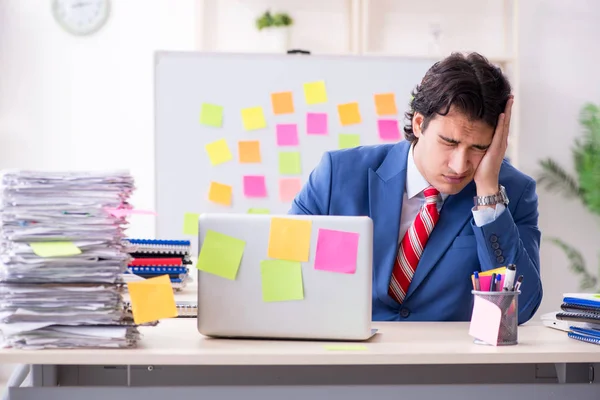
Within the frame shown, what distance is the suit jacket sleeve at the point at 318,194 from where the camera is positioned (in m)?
1.96

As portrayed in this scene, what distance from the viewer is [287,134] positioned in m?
3.50

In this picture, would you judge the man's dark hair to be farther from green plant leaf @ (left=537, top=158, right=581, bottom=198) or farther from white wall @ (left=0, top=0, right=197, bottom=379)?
green plant leaf @ (left=537, top=158, right=581, bottom=198)

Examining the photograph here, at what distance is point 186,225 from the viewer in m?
3.38

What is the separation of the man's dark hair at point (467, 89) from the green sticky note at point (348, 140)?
169 centimetres

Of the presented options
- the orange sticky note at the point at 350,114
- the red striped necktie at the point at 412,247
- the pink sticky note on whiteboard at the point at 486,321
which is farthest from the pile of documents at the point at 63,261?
the orange sticky note at the point at 350,114

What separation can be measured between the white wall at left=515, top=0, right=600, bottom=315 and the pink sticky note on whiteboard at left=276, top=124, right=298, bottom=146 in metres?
1.36

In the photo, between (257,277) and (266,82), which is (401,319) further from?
(266,82)

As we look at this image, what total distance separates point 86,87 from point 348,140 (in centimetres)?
134

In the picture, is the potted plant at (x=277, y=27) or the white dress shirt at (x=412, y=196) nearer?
the white dress shirt at (x=412, y=196)

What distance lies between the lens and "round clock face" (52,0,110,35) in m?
3.85

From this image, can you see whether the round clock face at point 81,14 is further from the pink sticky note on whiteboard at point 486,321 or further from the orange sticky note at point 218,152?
the pink sticky note on whiteboard at point 486,321

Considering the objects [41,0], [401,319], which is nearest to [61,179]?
[401,319]

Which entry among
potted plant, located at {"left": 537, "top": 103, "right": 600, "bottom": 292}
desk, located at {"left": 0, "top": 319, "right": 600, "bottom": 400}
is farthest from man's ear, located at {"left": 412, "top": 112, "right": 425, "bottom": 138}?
potted plant, located at {"left": 537, "top": 103, "right": 600, "bottom": 292}

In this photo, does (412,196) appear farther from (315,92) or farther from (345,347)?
(315,92)
